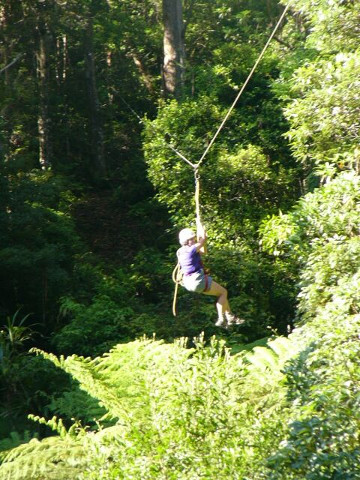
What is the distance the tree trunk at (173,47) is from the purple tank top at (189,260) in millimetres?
8912


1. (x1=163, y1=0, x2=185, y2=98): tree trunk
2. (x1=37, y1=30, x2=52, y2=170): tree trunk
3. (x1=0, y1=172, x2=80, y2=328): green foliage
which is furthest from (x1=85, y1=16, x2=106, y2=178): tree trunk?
(x1=0, y1=172, x2=80, y2=328): green foliage

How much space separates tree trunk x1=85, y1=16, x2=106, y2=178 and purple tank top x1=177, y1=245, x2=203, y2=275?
11190 mm

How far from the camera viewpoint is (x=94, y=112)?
1867 cm

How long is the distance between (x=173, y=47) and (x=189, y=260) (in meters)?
9.96

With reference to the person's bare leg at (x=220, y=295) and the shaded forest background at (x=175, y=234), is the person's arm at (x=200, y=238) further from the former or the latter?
the shaded forest background at (x=175, y=234)

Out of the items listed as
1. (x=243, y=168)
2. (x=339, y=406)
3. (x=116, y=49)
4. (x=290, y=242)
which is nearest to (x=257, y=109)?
(x=243, y=168)

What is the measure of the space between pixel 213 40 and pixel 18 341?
11512mm

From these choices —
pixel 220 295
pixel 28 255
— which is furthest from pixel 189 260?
pixel 28 255

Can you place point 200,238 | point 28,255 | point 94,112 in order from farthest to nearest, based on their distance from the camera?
point 94,112
point 28,255
point 200,238

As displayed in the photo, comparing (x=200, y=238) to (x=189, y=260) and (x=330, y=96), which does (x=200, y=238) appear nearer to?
(x=189, y=260)

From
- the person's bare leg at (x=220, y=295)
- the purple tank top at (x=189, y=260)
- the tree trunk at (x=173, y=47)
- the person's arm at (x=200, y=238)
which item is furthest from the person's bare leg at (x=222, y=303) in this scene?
the tree trunk at (x=173, y=47)

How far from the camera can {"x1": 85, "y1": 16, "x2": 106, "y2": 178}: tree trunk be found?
18.3 meters

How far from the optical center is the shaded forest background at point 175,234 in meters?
5.14

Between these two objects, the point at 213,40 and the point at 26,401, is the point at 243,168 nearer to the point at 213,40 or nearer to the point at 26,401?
the point at 26,401
